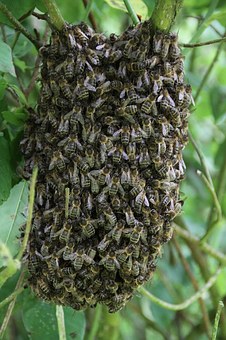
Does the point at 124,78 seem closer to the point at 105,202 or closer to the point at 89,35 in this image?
the point at 89,35

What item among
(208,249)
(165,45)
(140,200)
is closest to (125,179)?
(140,200)

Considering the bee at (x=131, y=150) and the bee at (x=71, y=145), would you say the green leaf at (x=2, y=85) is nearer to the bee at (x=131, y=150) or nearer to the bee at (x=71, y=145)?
the bee at (x=71, y=145)

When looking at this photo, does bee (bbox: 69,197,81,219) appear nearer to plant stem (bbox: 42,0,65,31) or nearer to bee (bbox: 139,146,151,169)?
bee (bbox: 139,146,151,169)

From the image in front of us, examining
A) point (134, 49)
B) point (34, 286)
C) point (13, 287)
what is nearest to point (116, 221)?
point (34, 286)

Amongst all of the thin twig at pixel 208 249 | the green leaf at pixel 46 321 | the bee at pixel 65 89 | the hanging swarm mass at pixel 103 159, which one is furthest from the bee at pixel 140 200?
the thin twig at pixel 208 249

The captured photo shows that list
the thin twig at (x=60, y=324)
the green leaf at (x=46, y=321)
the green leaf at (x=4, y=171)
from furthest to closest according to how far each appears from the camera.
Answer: the green leaf at (x=46, y=321)
the green leaf at (x=4, y=171)
the thin twig at (x=60, y=324)

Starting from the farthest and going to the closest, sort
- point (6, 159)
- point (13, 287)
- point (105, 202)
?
point (13, 287)
point (6, 159)
point (105, 202)
